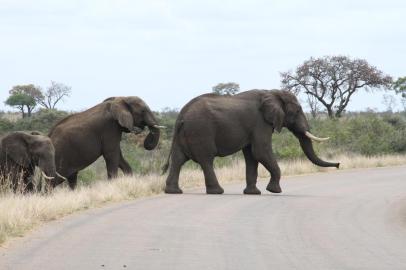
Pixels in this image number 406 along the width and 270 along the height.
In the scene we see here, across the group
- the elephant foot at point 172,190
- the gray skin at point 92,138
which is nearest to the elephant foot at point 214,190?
the elephant foot at point 172,190

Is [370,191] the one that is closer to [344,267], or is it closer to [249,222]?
[249,222]

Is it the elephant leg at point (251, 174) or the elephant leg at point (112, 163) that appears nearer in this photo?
the elephant leg at point (251, 174)

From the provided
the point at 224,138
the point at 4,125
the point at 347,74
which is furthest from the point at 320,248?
the point at 347,74

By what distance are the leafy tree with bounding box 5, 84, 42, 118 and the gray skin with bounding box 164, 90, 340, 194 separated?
5757cm

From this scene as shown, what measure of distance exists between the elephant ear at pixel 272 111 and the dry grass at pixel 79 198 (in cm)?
288

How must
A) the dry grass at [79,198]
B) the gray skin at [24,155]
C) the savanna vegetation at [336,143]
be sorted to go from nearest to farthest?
the dry grass at [79,198] < the gray skin at [24,155] < the savanna vegetation at [336,143]

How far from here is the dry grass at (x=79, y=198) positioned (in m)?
12.6

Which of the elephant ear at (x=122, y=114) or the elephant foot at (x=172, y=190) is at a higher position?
the elephant ear at (x=122, y=114)

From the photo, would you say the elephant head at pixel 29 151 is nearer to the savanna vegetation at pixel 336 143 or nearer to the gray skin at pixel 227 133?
the gray skin at pixel 227 133

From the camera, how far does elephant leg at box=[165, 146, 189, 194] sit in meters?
19.6

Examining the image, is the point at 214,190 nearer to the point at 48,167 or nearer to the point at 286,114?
the point at 286,114

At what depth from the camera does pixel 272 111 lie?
66.3 ft

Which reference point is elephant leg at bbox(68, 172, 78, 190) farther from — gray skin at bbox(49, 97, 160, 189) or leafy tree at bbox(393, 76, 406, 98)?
leafy tree at bbox(393, 76, 406, 98)

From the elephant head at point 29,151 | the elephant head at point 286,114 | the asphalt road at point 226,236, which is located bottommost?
the asphalt road at point 226,236
